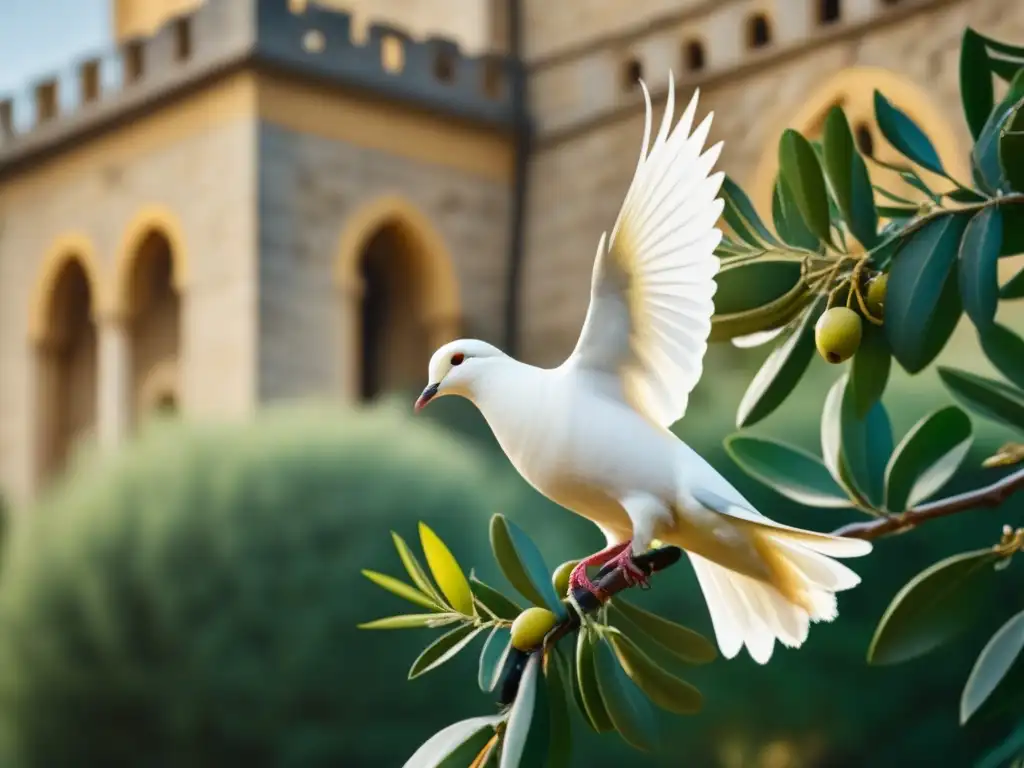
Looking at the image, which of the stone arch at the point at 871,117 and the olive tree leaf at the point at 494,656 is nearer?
the olive tree leaf at the point at 494,656

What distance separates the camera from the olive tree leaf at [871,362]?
2.34 ft

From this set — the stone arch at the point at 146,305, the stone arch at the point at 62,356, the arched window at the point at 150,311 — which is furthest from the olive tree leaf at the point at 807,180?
the stone arch at the point at 62,356

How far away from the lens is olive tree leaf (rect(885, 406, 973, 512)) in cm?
76

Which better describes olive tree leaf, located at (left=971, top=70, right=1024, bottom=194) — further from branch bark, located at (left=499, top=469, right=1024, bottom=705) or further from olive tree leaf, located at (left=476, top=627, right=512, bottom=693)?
olive tree leaf, located at (left=476, top=627, right=512, bottom=693)

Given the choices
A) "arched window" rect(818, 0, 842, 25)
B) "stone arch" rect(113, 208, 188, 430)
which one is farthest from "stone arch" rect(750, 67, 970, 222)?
"stone arch" rect(113, 208, 188, 430)

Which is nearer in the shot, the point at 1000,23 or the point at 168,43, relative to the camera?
the point at 1000,23

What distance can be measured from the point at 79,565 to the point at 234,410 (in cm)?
73

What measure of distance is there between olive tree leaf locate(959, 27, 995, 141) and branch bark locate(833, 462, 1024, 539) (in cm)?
15

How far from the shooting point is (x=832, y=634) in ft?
11.6

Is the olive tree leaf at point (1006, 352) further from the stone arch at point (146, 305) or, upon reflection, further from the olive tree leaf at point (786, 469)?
the stone arch at point (146, 305)

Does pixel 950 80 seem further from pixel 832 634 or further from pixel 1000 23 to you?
pixel 832 634

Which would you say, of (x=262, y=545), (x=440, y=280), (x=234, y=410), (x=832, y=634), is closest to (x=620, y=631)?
(x=832, y=634)

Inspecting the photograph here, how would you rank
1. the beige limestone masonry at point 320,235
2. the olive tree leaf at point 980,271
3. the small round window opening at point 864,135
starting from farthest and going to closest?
the beige limestone masonry at point 320,235 → the small round window opening at point 864,135 → the olive tree leaf at point 980,271

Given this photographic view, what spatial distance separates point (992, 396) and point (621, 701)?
0.90ft
